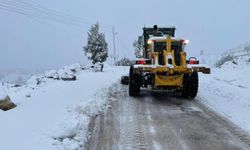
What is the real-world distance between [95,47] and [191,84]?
164ft

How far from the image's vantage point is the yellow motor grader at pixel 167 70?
43.4 feet

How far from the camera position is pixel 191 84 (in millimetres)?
13828

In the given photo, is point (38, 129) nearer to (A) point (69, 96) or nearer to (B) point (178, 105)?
(A) point (69, 96)

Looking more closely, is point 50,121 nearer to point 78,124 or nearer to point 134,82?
point 78,124

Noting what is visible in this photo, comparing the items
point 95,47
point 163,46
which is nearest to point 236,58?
point 95,47

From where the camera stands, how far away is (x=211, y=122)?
Answer: 9.77m

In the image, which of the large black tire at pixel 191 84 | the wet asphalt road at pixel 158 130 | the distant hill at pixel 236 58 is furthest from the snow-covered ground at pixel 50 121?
the distant hill at pixel 236 58

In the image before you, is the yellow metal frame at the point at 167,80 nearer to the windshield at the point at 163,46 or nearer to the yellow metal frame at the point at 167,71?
the yellow metal frame at the point at 167,71

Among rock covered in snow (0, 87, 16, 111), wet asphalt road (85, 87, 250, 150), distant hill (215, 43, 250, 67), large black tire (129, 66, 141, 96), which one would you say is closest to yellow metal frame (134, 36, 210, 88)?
large black tire (129, 66, 141, 96)

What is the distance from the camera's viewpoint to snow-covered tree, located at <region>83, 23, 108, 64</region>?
205 ft

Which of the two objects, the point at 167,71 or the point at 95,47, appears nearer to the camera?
the point at 167,71

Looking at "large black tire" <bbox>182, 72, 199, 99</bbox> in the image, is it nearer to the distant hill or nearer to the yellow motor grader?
the yellow motor grader

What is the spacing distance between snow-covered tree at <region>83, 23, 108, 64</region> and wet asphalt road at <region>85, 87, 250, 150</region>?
50.3 metres

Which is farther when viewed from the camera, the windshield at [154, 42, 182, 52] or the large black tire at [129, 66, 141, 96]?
the windshield at [154, 42, 182, 52]
